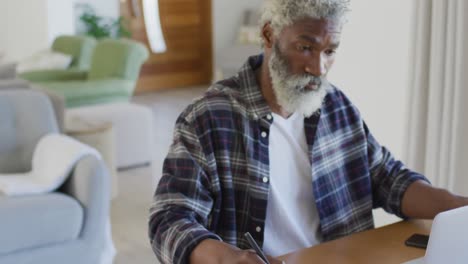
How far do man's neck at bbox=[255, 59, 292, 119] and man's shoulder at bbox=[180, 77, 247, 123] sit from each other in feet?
0.17

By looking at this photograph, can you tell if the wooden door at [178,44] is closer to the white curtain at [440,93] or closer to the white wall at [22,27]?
the white wall at [22,27]

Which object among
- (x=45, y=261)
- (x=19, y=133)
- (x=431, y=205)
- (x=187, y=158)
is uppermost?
(x=187, y=158)

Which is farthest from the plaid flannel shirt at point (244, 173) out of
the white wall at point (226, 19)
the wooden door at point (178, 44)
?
the white wall at point (226, 19)

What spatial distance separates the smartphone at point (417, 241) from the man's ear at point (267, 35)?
1.64 feet

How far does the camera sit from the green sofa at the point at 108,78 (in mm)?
5168

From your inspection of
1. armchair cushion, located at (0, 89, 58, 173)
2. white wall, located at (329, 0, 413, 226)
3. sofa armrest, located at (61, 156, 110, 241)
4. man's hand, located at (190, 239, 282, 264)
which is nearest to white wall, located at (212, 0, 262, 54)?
armchair cushion, located at (0, 89, 58, 173)

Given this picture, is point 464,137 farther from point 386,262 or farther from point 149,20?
point 149,20

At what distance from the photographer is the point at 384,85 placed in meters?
2.43

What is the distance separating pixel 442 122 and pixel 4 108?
2.10 meters

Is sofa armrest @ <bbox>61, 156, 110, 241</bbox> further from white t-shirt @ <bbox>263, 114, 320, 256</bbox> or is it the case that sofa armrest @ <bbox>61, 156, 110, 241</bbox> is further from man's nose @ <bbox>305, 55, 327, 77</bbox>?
man's nose @ <bbox>305, 55, 327, 77</bbox>

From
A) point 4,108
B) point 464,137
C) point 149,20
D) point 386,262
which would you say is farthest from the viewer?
point 149,20

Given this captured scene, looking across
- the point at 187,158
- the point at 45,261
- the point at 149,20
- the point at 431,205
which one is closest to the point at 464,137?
the point at 431,205

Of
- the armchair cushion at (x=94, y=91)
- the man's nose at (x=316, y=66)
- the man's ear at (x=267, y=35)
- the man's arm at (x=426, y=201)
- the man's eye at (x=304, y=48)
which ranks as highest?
the man's ear at (x=267, y=35)

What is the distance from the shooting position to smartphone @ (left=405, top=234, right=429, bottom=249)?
4.88ft
